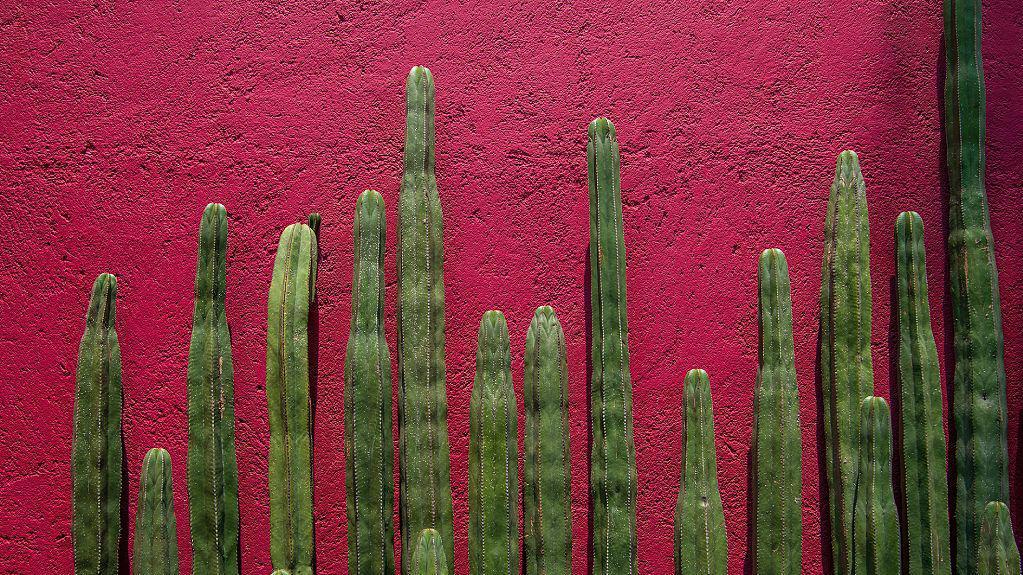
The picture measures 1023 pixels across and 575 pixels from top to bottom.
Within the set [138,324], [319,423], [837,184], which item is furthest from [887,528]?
[138,324]

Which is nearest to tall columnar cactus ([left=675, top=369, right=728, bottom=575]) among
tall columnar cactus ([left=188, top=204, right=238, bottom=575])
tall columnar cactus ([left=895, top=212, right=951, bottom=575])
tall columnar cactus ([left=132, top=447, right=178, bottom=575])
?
tall columnar cactus ([left=895, top=212, right=951, bottom=575])

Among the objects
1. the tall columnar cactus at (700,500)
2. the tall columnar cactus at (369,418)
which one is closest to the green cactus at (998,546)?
the tall columnar cactus at (700,500)

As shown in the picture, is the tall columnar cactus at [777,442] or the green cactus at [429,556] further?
the tall columnar cactus at [777,442]

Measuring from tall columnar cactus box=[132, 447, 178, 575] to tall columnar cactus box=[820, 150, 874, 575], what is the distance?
72.7 inches

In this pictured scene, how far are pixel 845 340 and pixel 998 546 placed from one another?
635 mm

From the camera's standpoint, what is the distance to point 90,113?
238 centimetres

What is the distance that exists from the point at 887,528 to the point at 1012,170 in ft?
3.98

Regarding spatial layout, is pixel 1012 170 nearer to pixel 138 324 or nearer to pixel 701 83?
pixel 701 83

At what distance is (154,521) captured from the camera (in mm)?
2014

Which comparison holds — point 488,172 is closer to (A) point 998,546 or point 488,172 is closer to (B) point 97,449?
(B) point 97,449

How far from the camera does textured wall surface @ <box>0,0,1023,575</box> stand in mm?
2324

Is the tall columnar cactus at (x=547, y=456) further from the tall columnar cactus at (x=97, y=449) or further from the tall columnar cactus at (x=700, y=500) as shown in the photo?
the tall columnar cactus at (x=97, y=449)

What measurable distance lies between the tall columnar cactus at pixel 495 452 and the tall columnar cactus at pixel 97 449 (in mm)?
999

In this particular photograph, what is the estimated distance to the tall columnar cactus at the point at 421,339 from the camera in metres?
2.08
